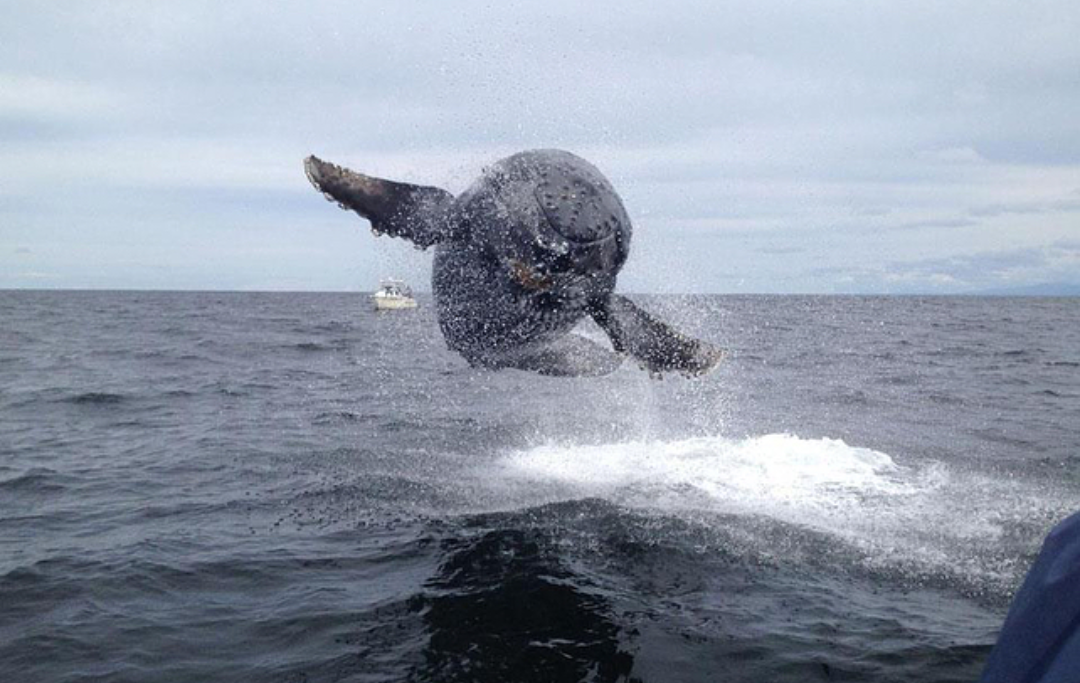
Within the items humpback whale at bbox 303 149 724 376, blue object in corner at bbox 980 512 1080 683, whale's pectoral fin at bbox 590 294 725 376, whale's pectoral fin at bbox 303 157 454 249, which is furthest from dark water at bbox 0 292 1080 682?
blue object in corner at bbox 980 512 1080 683

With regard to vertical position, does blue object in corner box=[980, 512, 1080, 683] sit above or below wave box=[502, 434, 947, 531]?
above

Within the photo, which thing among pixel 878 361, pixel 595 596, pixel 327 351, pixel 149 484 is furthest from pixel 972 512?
pixel 327 351

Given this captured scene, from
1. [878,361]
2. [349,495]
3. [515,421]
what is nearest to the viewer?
[349,495]

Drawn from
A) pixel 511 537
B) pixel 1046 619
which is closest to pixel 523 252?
pixel 511 537

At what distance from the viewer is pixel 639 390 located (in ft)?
99.6

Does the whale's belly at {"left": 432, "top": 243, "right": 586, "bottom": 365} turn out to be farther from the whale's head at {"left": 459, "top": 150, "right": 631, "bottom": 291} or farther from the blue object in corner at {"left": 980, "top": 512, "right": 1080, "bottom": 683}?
the blue object in corner at {"left": 980, "top": 512, "right": 1080, "bottom": 683}

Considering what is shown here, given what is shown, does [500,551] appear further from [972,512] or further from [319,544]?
[972,512]

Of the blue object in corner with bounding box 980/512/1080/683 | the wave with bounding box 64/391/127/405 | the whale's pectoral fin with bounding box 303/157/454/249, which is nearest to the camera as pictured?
the blue object in corner with bounding box 980/512/1080/683

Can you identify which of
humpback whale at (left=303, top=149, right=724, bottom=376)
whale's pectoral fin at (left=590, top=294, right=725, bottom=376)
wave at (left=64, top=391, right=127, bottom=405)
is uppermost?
humpback whale at (left=303, top=149, right=724, bottom=376)

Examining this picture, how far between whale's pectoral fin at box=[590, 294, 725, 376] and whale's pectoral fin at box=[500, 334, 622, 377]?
0.99 m

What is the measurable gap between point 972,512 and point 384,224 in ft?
32.8

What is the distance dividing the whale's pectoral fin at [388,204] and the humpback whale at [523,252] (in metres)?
0.01

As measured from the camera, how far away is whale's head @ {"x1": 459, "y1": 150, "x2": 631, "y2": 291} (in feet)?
30.2

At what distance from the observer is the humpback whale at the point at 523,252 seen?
930 cm
